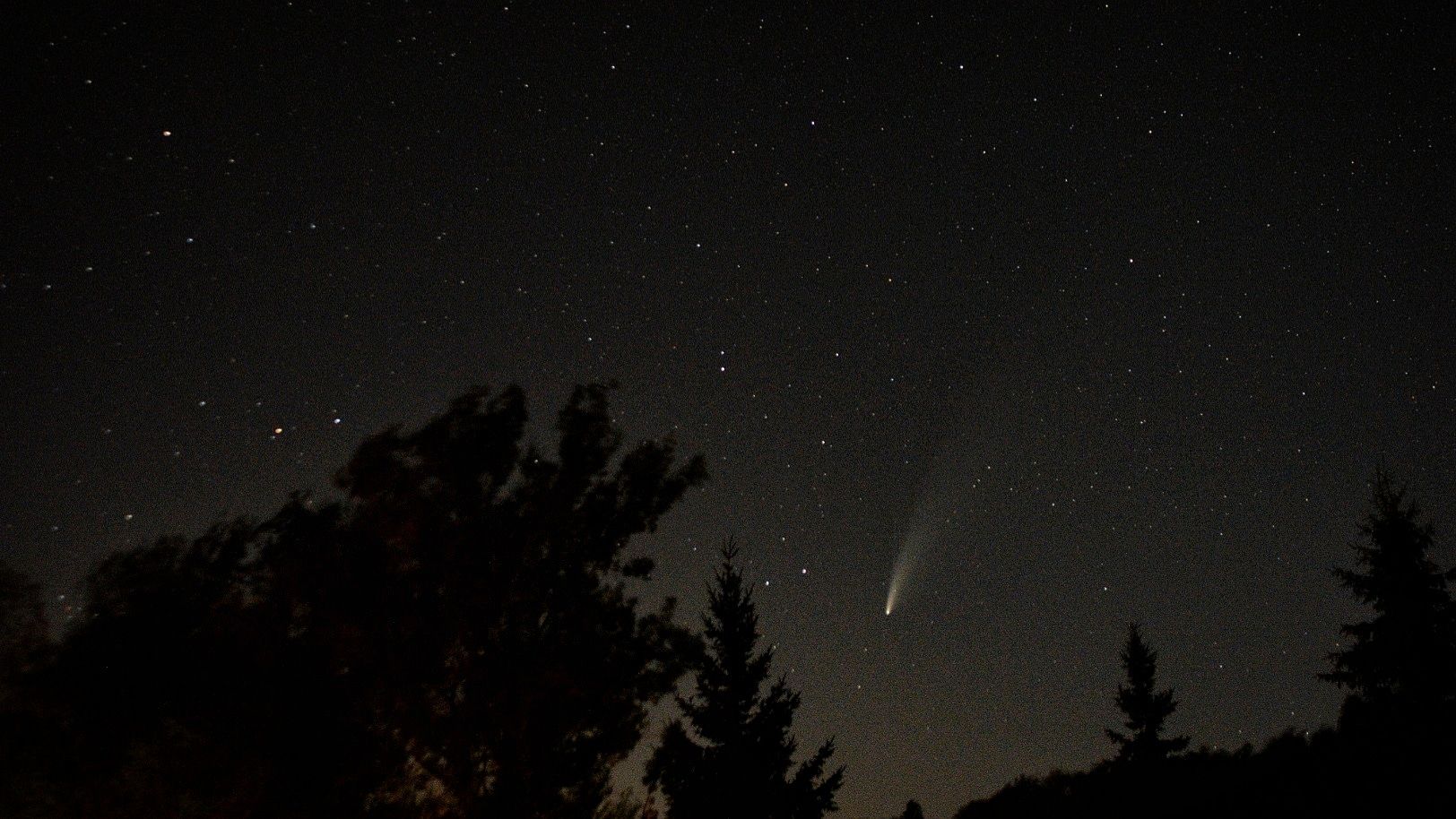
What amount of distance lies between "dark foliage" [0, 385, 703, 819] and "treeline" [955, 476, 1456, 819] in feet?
20.3

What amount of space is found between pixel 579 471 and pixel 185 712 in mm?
6154

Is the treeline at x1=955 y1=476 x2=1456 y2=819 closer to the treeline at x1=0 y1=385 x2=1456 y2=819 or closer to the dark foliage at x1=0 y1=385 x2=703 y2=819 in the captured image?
the treeline at x1=0 y1=385 x2=1456 y2=819

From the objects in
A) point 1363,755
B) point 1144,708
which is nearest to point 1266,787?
point 1363,755

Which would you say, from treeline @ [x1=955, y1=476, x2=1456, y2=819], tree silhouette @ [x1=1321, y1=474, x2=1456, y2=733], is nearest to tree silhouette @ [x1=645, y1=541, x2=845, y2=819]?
treeline @ [x1=955, y1=476, x2=1456, y2=819]

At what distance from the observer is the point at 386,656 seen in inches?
495

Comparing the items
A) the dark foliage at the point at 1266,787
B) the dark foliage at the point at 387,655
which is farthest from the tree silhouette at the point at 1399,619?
the dark foliage at the point at 387,655

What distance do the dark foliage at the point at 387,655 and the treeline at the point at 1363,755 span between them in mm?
6181

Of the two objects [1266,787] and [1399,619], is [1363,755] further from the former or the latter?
[1399,619]

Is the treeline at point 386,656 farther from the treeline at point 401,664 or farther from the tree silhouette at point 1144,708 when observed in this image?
the tree silhouette at point 1144,708

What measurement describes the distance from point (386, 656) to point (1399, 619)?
20033 mm

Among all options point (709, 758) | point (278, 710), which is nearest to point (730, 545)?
point (709, 758)

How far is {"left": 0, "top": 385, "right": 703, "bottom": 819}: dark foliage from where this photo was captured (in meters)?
12.5

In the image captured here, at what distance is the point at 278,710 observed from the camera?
12672 millimetres

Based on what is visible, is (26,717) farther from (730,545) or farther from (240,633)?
(730,545)
